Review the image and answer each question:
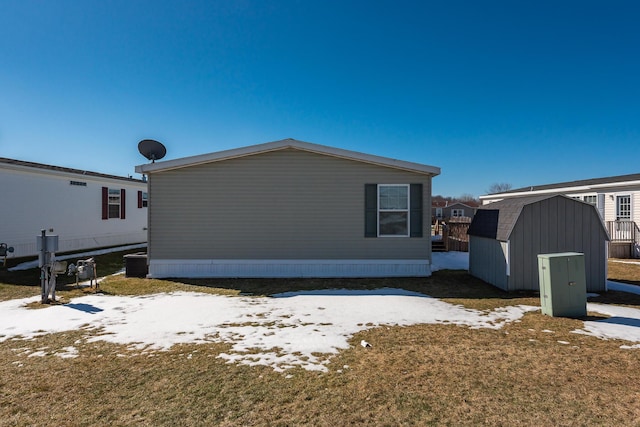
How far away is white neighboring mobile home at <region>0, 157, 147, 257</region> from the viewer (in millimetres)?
11891

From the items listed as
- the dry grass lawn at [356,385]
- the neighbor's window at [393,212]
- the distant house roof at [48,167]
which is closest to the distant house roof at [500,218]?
the neighbor's window at [393,212]

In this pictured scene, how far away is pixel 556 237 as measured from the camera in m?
7.43

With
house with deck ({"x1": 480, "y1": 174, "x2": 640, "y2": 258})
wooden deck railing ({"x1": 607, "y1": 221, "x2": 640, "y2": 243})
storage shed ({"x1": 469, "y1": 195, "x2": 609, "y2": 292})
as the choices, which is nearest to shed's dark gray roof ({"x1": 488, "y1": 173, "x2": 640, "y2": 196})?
house with deck ({"x1": 480, "y1": 174, "x2": 640, "y2": 258})

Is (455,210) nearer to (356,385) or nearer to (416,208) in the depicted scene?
(416,208)

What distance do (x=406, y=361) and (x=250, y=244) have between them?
6.01 m

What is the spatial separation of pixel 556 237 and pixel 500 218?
1.21 m

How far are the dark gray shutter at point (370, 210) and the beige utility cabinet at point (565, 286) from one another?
416 centimetres

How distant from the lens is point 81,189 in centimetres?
1459

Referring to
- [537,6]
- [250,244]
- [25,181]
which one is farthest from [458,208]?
[25,181]

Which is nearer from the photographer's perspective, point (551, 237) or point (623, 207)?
point (551, 237)

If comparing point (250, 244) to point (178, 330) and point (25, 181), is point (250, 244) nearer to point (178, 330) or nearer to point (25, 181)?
point (178, 330)

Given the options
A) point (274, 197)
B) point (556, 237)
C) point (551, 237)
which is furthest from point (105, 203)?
point (556, 237)

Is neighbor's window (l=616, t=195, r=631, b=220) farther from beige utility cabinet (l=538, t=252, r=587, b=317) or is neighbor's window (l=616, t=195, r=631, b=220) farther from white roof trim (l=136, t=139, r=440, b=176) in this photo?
→ beige utility cabinet (l=538, t=252, r=587, b=317)

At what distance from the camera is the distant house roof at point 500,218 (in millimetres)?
7461
